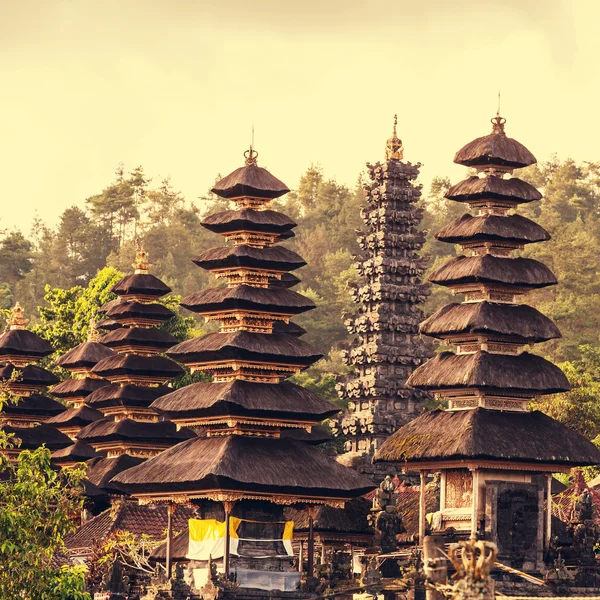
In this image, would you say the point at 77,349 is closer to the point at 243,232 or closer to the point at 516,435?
the point at 243,232

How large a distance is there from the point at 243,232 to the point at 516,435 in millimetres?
9421

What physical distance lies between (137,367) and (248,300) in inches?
440

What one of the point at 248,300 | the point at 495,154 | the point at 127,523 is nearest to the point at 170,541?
the point at 248,300

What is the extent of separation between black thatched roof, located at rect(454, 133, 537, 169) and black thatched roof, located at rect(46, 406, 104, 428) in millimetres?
17963

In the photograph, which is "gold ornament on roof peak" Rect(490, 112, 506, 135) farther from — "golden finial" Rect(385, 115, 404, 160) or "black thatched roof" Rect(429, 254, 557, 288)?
"golden finial" Rect(385, 115, 404, 160)

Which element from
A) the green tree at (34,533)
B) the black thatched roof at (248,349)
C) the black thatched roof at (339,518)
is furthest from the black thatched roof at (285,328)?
the green tree at (34,533)

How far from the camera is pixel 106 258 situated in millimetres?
129250

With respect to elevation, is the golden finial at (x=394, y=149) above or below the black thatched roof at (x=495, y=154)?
above

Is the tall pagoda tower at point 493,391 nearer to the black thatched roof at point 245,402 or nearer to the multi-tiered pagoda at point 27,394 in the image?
the black thatched roof at point 245,402

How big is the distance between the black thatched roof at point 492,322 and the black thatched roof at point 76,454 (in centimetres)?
1490

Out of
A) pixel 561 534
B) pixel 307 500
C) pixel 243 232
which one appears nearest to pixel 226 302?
pixel 243 232

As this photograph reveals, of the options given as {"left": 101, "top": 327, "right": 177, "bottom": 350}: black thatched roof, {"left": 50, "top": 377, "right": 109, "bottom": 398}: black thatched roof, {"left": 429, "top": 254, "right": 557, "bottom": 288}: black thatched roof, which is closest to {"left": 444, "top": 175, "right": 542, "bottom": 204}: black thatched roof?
{"left": 429, "top": 254, "right": 557, "bottom": 288}: black thatched roof

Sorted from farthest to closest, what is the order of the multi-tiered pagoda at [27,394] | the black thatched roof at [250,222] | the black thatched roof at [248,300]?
the multi-tiered pagoda at [27,394], the black thatched roof at [250,222], the black thatched roof at [248,300]

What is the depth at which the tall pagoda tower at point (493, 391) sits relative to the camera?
49.5 metres
